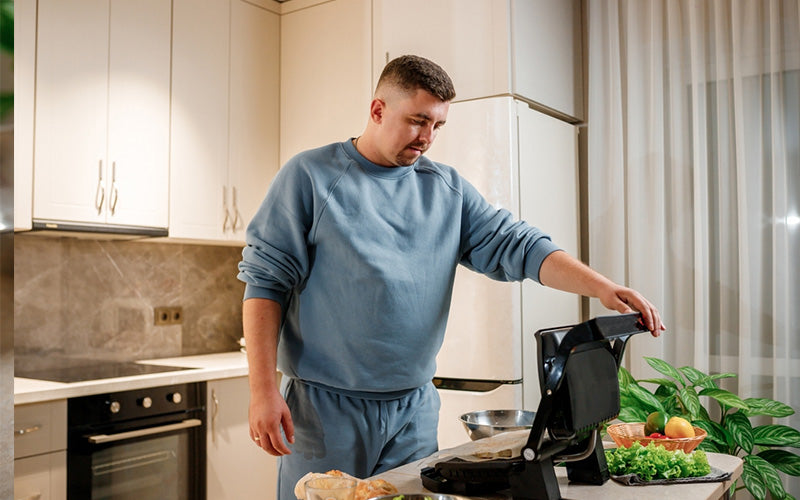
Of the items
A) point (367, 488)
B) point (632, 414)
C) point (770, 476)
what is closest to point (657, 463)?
point (367, 488)

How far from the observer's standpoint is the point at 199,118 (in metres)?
3.18

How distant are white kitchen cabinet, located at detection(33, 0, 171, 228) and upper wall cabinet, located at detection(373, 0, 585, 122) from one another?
3.09 feet

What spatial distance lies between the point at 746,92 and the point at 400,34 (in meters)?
1.35

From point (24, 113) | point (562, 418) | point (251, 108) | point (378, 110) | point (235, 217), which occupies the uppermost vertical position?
point (251, 108)

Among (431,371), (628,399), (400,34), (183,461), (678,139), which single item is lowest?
(183,461)

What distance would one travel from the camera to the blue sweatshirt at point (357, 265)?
158 centimetres

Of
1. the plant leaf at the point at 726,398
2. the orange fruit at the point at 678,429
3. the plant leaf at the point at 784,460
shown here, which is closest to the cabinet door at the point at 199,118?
the plant leaf at the point at 726,398

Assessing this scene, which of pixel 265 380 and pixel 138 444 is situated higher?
pixel 265 380

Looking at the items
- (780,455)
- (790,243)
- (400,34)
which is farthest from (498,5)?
(780,455)

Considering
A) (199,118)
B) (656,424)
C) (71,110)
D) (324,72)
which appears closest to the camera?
(656,424)

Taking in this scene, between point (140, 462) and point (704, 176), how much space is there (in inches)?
94.4

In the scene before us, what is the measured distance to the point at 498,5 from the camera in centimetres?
267

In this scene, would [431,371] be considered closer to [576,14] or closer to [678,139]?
[678,139]

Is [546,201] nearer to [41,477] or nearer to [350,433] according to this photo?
[350,433]
